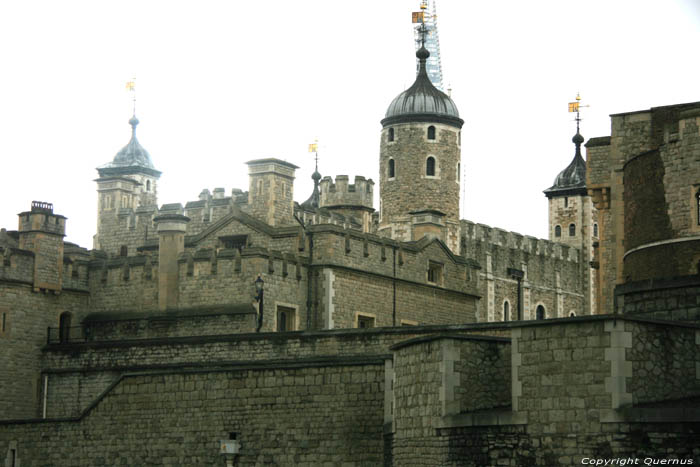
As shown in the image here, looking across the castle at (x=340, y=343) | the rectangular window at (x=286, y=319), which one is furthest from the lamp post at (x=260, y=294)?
the rectangular window at (x=286, y=319)

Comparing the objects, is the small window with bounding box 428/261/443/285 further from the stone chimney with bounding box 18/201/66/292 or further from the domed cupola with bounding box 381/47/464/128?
the domed cupola with bounding box 381/47/464/128

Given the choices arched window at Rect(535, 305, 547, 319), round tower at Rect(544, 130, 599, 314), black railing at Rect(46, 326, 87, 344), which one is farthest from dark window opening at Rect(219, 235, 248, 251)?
round tower at Rect(544, 130, 599, 314)

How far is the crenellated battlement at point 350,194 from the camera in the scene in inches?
2562

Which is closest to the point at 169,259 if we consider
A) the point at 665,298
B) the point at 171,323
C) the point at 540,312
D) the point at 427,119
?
the point at 171,323

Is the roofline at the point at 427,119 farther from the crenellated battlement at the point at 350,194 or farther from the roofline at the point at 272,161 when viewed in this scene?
the roofline at the point at 272,161

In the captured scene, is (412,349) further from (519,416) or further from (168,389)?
(168,389)

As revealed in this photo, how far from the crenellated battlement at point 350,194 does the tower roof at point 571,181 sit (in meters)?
21.0

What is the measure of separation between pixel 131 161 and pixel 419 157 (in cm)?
2926

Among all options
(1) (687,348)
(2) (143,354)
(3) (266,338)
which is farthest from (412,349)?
(2) (143,354)

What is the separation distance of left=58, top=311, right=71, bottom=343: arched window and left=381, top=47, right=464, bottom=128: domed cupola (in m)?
23.4

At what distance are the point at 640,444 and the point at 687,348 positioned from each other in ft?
7.04

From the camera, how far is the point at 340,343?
35.9m

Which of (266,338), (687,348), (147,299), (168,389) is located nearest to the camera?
(687,348)

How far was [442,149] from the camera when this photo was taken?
64625 millimetres
